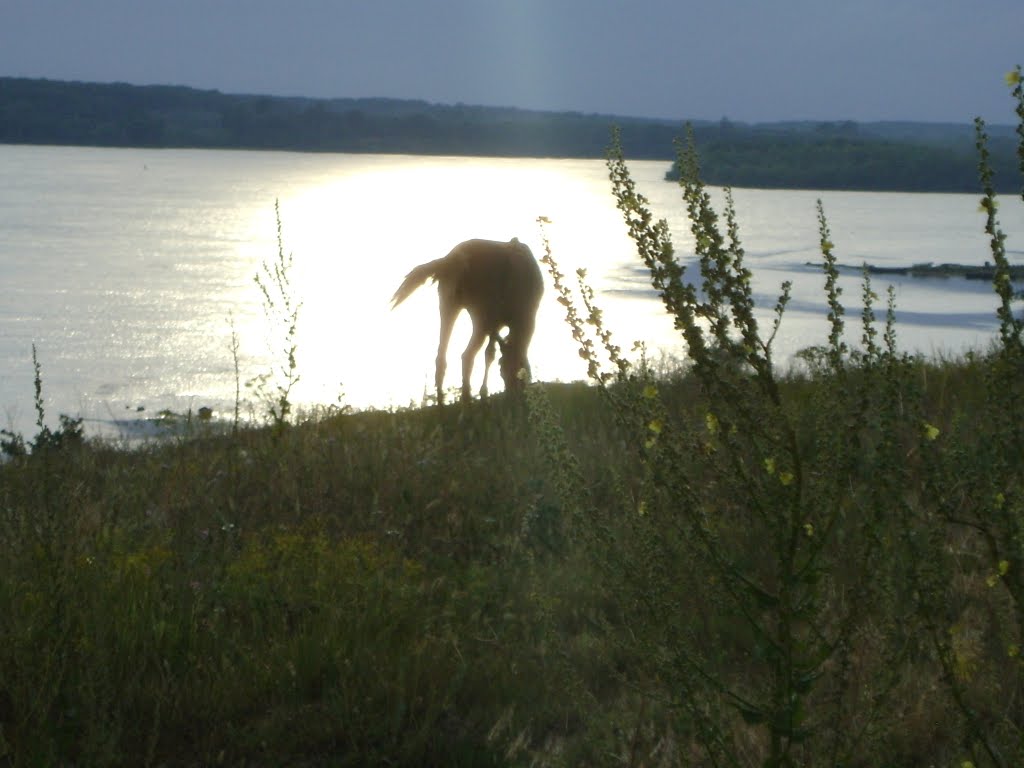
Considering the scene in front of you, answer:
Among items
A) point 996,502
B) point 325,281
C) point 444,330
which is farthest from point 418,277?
point 325,281

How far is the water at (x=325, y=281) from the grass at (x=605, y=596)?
25.1 inches

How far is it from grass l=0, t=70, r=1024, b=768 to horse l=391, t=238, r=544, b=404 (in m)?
4.34

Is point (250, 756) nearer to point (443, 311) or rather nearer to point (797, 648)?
point (797, 648)

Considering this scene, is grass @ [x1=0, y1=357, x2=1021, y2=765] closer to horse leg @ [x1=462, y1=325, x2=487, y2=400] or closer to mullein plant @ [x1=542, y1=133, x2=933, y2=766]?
mullein plant @ [x1=542, y1=133, x2=933, y2=766]

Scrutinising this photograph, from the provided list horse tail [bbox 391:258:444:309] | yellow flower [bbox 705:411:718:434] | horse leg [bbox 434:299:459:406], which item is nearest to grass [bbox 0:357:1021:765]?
yellow flower [bbox 705:411:718:434]

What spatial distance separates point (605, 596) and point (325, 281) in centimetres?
2743

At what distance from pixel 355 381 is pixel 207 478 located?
10432 millimetres

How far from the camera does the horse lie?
399 inches

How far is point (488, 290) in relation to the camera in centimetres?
1021

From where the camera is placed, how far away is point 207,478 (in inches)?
246

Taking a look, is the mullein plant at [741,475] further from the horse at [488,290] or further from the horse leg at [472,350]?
the horse leg at [472,350]

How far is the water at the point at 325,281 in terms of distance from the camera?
1633 centimetres

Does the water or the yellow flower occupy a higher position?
the yellow flower

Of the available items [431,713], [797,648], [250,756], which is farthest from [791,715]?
[250,756]
